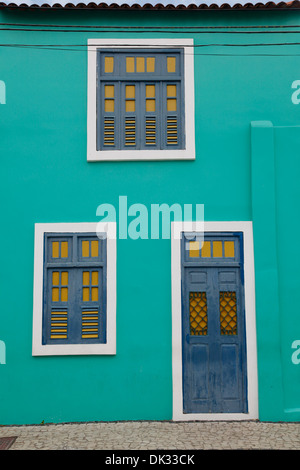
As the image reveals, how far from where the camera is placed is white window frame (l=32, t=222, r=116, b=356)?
659cm

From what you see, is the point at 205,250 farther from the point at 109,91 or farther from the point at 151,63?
the point at 151,63

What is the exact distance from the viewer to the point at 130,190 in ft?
22.6

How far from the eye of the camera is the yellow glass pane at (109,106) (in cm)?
708

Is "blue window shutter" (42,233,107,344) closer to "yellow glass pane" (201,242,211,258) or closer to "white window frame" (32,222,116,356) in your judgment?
"white window frame" (32,222,116,356)

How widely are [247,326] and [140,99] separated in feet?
12.4

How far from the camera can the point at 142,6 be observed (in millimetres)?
6957

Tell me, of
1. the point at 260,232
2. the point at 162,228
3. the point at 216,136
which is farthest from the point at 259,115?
the point at 162,228

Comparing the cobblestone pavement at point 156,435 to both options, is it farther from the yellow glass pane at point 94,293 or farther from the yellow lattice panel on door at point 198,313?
the yellow glass pane at point 94,293

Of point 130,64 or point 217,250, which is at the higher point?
point 130,64

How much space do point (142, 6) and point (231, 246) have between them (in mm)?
3871

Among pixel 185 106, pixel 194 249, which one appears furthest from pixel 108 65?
pixel 194 249

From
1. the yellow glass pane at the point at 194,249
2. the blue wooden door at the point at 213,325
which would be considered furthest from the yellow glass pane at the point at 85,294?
the yellow glass pane at the point at 194,249

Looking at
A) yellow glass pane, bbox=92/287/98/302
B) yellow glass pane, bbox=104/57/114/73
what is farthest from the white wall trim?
yellow glass pane, bbox=104/57/114/73

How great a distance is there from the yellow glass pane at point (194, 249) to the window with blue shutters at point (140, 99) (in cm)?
150
